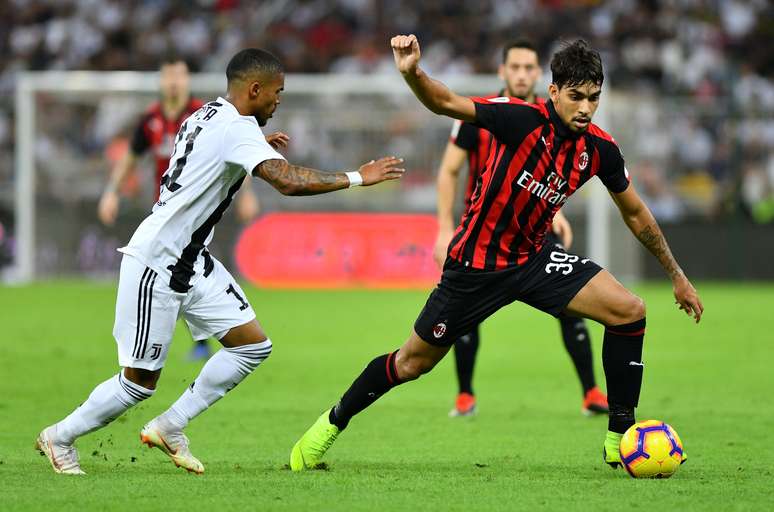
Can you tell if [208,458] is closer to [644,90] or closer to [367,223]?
[367,223]

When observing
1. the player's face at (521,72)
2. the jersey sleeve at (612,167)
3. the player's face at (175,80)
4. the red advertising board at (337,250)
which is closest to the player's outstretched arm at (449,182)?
the player's face at (521,72)

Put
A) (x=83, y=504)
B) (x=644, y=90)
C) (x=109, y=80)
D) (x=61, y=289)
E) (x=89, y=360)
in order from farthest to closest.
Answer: (x=644, y=90)
(x=109, y=80)
(x=61, y=289)
(x=89, y=360)
(x=83, y=504)

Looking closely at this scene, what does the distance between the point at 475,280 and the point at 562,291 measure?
453 mm

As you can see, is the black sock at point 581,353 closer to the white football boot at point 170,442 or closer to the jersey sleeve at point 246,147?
the white football boot at point 170,442

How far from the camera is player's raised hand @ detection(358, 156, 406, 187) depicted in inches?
239

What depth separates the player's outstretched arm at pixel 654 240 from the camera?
682cm

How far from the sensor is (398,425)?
8602 millimetres

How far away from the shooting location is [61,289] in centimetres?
1977

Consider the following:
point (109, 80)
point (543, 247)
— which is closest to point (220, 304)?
point (543, 247)

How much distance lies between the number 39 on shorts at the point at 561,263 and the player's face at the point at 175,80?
19.2 ft

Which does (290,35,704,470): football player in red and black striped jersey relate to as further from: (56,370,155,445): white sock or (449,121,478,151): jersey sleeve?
(449,121,478,151): jersey sleeve

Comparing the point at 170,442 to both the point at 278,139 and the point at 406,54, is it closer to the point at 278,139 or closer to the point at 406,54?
the point at 278,139

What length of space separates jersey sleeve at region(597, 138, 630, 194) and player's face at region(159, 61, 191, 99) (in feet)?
19.7

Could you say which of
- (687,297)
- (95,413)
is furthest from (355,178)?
(687,297)
